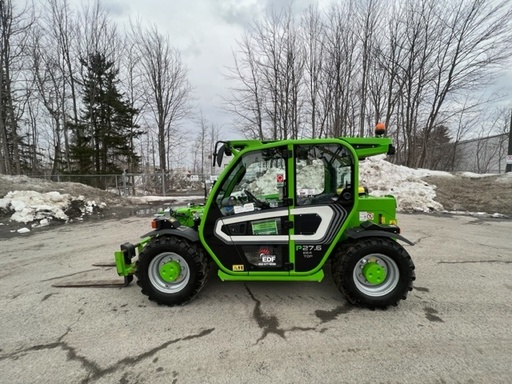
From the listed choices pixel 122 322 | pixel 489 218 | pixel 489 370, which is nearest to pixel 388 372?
pixel 489 370

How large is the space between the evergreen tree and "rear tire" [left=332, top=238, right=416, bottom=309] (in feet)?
73.9

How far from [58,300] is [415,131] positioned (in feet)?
71.3

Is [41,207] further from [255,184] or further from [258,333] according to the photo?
[258,333]

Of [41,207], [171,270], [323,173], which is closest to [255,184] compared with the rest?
[323,173]

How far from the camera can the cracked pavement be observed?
203cm

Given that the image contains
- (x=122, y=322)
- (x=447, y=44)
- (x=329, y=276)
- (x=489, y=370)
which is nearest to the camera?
(x=489, y=370)

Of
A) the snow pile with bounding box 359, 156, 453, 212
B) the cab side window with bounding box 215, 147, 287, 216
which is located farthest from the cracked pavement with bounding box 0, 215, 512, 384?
the snow pile with bounding box 359, 156, 453, 212

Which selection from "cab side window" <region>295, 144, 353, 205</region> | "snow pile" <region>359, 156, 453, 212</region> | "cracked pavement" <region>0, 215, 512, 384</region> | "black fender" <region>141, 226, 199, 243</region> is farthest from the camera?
"snow pile" <region>359, 156, 453, 212</region>

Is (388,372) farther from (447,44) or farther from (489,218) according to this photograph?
(447,44)

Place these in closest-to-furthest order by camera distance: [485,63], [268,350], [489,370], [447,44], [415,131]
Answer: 1. [489,370]
2. [268,350]
3. [485,63]
4. [447,44]
5. [415,131]

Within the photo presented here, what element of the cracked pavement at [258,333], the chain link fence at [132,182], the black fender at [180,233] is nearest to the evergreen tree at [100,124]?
the chain link fence at [132,182]

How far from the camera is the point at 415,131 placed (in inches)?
708

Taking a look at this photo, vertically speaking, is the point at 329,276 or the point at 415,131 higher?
the point at 415,131

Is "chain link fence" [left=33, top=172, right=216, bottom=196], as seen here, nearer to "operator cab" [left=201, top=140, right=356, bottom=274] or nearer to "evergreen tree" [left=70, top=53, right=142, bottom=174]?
"evergreen tree" [left=70, top=53, right=142, bottom=174]
